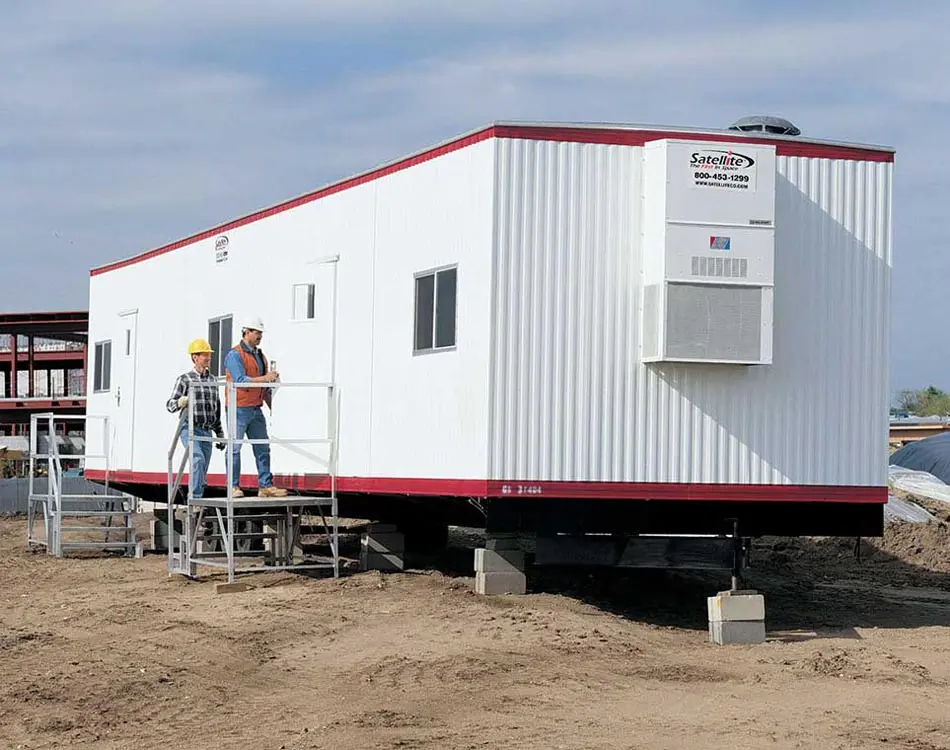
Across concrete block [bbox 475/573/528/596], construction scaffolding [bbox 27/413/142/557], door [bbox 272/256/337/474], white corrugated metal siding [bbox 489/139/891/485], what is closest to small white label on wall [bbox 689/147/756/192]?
white corrugated metal siding [bbox 489/139/891/485]

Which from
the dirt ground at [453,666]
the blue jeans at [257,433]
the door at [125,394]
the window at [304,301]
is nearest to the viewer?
the dirt ground at [453,666]

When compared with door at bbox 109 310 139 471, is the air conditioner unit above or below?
above

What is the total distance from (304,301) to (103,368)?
291 inches

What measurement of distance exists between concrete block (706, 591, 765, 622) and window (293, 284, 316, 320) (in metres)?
5.93

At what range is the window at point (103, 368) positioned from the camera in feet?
72.9

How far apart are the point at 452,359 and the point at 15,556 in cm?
Answer: 903

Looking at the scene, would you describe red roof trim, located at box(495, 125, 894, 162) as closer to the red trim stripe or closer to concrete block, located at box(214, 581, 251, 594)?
the red trim stripe

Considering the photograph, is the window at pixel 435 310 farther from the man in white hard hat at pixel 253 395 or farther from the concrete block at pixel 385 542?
the concrete block at pixel 385 542

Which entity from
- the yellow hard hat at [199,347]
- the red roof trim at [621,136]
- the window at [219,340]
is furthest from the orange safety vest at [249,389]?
the red roof trim at [621,136]

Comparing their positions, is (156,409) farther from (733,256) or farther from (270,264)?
(733,256)

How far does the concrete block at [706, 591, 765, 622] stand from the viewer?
12219mm

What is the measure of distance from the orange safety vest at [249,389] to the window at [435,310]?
2277 millimetres

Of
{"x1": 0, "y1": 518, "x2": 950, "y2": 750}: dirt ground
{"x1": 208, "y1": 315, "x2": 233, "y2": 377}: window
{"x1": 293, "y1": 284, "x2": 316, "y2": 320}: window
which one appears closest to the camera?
{"x1": 0, "y1": 518, "x2": 950, "y2": 750}: dirt ground

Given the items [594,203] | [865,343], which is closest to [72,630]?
[594,203]
